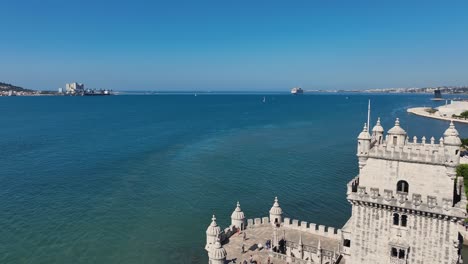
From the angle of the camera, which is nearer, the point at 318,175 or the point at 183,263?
the point at 183,263

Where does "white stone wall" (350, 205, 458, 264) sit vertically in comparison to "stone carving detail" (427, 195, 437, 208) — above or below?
below

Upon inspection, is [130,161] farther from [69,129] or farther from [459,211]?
[459,211]

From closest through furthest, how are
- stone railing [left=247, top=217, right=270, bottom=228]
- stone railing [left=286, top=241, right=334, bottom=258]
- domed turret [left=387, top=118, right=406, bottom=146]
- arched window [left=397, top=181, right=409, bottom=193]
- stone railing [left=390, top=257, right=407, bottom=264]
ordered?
1. arched window [left=397, top=181, right=409, bottom=193]
2. stone railing [left=390, top=257, right=407, bottom=264]
3. domed turret [left=387, top=118, right=406, bottom=146]
4. stone railing [left=286, top=241, right=334, bottom=258]
5. stone railing [left=247, top=217, right=270, bottom=228]

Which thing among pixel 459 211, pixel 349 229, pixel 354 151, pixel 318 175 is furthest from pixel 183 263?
pixel 354 151

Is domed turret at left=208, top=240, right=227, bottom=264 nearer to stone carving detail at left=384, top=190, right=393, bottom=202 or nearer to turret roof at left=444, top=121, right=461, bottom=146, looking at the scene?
stone carving detail at left=384, top=190, right=393, bottom=202

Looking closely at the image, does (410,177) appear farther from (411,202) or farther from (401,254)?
(401,254)

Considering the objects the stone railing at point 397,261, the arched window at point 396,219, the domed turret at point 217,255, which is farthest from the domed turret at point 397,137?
the domed turret at point 217,255

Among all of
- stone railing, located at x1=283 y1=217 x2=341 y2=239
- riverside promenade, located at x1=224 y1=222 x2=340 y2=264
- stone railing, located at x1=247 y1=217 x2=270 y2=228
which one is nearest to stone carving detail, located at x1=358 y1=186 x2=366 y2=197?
riverside promenade, located at x1=224 y1=222 x2=340 y2=264

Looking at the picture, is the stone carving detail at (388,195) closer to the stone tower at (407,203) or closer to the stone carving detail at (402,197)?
the stone tower at (407,203)
